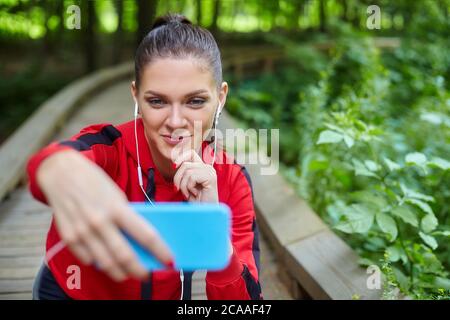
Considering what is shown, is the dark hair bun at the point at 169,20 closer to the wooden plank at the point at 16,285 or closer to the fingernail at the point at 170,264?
the fingernail at the point at 170,264

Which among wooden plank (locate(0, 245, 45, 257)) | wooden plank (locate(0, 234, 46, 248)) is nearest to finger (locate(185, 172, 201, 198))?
wooden plank (locate(0, 245, 45, 257))

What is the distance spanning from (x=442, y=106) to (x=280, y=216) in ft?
7.27

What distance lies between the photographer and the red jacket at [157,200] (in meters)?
1.50

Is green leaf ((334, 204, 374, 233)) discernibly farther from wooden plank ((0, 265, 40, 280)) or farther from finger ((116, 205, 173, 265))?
wooden plank ((0, 265, 40, 280))

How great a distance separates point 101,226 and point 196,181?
1.84 feet

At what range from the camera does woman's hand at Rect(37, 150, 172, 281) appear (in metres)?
0.80

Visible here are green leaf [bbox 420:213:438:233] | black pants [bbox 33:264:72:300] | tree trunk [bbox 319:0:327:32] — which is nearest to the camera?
black pants [bbox 33:264:72:300]

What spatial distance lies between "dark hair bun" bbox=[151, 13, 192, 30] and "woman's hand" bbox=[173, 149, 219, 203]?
0.51m

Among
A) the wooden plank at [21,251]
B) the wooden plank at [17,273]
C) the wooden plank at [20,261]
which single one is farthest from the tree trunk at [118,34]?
the wooden plank at [17,273]

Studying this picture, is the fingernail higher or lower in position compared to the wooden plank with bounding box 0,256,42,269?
higher

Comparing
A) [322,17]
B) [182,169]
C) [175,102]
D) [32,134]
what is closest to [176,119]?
[175,102]

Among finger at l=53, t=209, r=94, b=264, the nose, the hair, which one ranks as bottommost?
finger at l=53, t=209, r=94, b=264

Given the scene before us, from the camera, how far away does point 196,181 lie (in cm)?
134

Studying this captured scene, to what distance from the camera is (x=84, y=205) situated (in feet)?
2.67
